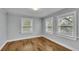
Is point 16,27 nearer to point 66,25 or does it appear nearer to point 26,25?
point 26,25

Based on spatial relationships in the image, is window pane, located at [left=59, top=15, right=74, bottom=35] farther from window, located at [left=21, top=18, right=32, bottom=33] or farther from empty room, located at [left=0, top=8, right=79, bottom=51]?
window, located at [left=21, top=18, right=32, bottom=33]

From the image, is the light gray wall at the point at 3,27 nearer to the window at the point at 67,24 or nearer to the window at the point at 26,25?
the window at the point at 26,25

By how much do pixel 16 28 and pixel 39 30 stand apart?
33cm

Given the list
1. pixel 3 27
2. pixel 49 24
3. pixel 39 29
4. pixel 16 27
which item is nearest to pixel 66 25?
pixel 49 24

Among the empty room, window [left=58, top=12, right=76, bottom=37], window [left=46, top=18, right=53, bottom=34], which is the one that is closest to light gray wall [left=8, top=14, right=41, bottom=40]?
the empty room

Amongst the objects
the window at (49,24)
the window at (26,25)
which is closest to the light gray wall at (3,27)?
the window at (26,25)

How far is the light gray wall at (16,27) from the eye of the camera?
59.5 inches

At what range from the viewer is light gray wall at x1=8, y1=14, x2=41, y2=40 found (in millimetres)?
1512

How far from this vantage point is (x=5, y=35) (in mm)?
1509

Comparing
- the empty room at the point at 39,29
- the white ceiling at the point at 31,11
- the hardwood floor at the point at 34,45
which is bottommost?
the hardwood floor at the point at 34,45

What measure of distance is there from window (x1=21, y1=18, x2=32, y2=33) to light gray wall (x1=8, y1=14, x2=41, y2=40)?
0.15 feet

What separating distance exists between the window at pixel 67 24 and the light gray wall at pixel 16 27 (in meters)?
0.31

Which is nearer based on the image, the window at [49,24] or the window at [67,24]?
the window at [67,24]
